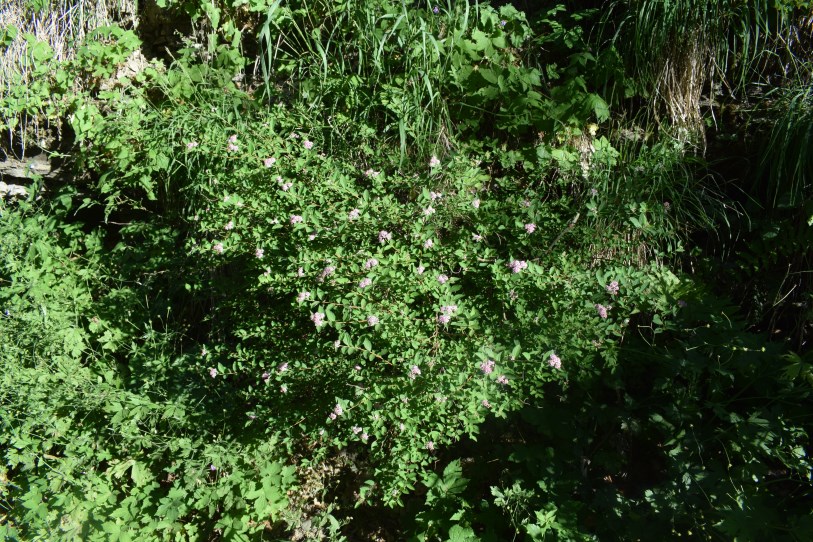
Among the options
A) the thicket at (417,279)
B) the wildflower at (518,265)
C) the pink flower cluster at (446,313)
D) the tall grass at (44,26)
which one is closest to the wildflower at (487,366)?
the thicket at (417,279)

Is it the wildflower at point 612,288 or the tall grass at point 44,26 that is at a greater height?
the tall grass at point 44,26

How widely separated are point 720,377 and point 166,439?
2.37 m

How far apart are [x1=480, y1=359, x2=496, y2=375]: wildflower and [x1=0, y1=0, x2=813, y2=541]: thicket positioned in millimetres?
26

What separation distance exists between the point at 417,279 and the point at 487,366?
0.45 metres

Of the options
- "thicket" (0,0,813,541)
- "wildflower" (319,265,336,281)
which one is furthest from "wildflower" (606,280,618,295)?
"wildflower" (319,265,336,281)

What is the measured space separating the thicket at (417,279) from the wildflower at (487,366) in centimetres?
3

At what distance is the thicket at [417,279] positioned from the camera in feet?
7.95

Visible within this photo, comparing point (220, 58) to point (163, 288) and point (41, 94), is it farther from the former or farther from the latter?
point (163, 288)

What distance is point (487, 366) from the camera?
228cm

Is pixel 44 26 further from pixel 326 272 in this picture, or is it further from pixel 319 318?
pixel 319 318

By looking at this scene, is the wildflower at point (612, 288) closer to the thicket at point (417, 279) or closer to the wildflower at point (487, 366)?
the thicket at point (417, 279)

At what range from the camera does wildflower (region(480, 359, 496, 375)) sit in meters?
2.28

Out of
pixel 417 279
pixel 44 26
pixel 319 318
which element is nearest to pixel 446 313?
pixel 417 279

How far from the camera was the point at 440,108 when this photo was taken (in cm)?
306
